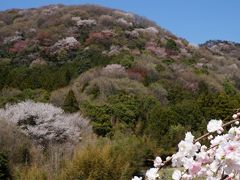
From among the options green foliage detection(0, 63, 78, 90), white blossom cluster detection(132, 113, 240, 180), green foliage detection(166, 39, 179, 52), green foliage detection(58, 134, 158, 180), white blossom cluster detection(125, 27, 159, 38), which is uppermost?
white blossom cluster detection(132, 113, 240, 180)

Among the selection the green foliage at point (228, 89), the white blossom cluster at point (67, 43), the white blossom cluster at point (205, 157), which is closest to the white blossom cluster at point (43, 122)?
the white blossom cluster at point (205, 157)

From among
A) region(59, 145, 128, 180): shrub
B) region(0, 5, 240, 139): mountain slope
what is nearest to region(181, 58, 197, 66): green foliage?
region(0, 5, 240, 139): mountain slope

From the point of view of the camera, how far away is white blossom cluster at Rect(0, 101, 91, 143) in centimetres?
1633

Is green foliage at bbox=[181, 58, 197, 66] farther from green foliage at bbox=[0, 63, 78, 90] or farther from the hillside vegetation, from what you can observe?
green foliage at bbox=[0, 63, 78, 90]

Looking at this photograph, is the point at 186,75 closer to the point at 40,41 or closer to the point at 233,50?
the point at 40,41

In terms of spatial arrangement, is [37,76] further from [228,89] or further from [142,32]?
[142,32]

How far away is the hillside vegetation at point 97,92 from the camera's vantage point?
13.3m

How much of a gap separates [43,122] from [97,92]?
8.91 meters

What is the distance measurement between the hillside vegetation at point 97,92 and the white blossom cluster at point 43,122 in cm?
3

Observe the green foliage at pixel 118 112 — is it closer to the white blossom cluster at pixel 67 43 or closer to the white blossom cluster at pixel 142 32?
the white blossom cluster at pixel 67 43

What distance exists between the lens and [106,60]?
105 ft

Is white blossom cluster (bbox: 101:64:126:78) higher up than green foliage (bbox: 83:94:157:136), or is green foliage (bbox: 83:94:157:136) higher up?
white blossom cluster (bbox: 101:64:126:78)

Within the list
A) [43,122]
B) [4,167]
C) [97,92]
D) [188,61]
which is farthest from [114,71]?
[4,167]

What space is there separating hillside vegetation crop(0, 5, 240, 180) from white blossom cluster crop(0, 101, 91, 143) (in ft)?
0.11
